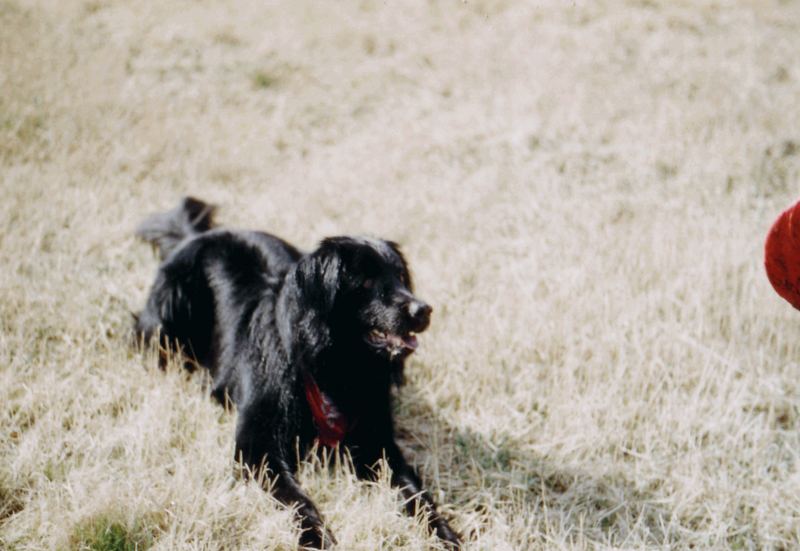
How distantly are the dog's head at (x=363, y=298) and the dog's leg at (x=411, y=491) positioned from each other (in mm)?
470

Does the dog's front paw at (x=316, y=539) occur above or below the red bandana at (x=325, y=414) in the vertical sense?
below

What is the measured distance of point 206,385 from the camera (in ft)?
11.9

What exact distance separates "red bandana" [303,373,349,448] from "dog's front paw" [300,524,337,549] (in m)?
0.46

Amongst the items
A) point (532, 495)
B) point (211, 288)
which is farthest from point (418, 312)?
point (211, 288)

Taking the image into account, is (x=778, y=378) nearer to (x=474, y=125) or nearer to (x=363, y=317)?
(x=363, y=317)

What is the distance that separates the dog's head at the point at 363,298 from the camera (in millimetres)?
2834

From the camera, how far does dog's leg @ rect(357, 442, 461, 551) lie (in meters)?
2.71

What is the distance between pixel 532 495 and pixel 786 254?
1481 mm

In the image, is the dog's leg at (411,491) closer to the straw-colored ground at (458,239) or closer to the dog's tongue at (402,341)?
the straw-colored ground at (458,239)

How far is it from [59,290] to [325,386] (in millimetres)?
2057

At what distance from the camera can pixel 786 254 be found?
7.86 ft

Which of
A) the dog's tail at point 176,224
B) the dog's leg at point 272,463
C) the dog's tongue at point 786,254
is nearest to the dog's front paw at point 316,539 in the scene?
the dog's leg at point 272,463

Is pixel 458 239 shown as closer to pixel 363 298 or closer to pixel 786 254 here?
pixel 363 298

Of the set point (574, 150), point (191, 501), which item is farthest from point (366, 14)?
point (191, 501)
